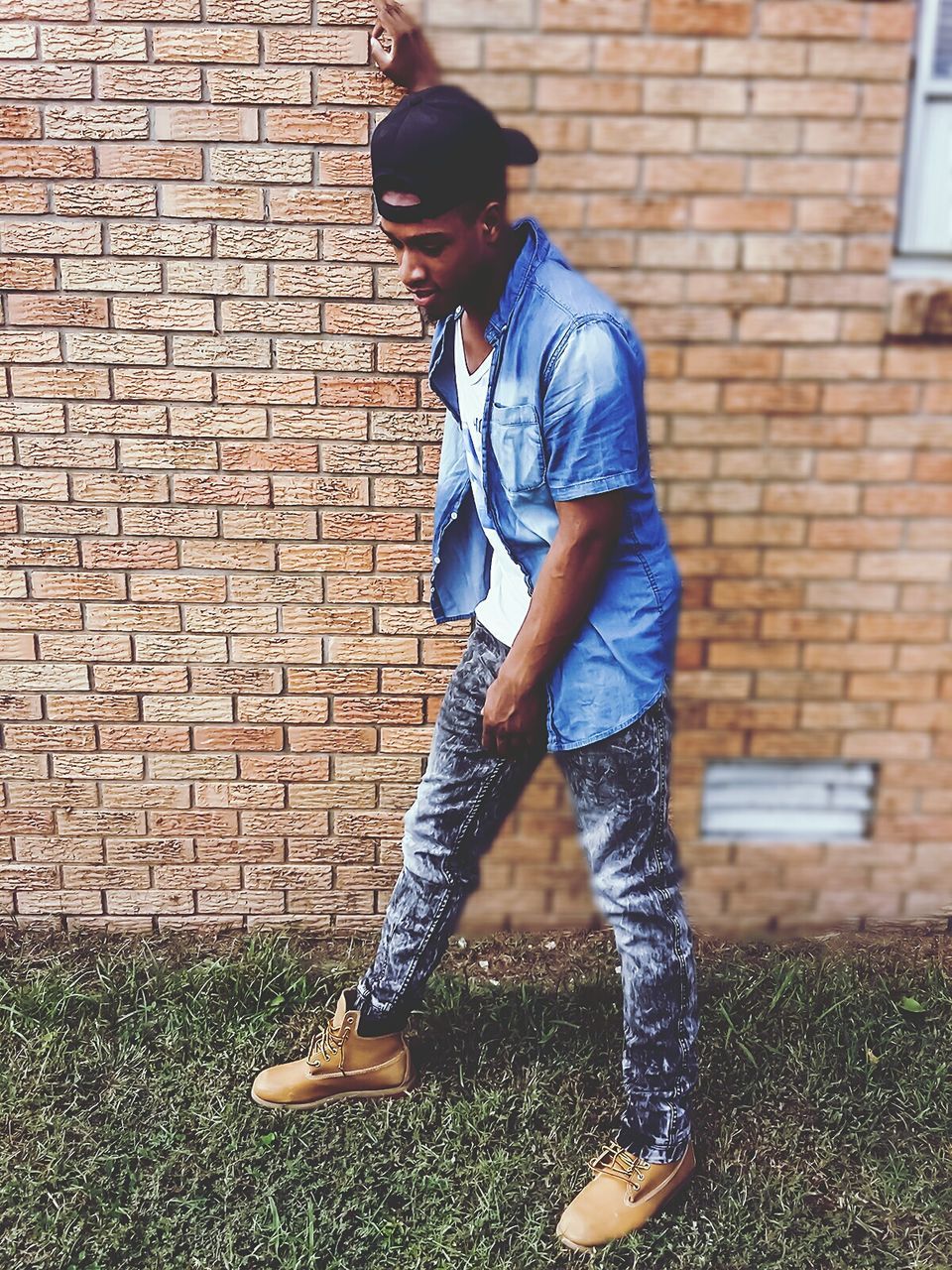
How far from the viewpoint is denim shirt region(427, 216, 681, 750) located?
84.3 inches

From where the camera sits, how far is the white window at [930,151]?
9.44 feet

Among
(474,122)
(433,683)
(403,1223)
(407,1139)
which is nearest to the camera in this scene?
(474,122)

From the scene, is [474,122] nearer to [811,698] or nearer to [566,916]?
[811,698]

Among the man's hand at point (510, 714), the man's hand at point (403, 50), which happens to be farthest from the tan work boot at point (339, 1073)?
the man's hand at point (403, 50)

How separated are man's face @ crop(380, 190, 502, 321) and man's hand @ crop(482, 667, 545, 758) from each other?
2.37 feet

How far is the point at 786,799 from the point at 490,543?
4.33ft

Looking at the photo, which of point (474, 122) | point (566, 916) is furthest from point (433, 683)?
point (474, 122)

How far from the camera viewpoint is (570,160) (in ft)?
9.49

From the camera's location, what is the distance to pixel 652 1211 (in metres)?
2.52

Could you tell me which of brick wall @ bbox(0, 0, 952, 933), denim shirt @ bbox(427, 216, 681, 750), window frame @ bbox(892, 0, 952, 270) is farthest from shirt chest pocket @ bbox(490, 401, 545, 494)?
window frame @ bbox(892, 0, 952, 270)

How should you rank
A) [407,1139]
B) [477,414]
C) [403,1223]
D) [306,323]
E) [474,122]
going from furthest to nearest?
[306,323], [407,1139], [403,1223], [477,414], [474,122]

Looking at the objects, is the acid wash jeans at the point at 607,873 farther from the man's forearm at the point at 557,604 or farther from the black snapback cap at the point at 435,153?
the black snapback cap at the point at 435,153

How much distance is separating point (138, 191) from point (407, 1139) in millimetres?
2305

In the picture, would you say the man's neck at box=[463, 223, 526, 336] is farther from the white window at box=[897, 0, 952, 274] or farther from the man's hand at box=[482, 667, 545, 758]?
the white window at box=[897, 0, 952, 274]
